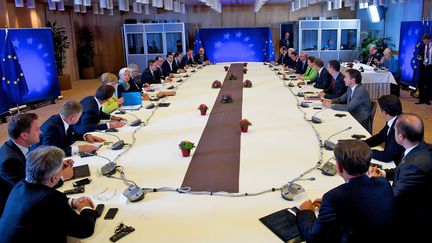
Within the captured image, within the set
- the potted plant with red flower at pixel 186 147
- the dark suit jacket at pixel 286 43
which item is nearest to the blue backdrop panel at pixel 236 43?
the dark suit jacket at pixel 286 43

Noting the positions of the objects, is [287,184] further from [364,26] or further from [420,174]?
[364,26]

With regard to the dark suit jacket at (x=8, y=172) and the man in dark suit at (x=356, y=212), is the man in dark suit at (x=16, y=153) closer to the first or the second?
the dark suit jacket at (x=8, y=172)

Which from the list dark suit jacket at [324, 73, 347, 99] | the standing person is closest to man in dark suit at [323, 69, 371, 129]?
dark suit jacket at [324, 73, 347, 99]

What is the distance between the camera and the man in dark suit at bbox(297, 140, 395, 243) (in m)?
1.71

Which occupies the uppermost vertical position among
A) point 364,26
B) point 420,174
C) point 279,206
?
point 364,26

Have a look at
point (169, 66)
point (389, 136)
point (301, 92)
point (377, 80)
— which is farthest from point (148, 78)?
point (389, 136)

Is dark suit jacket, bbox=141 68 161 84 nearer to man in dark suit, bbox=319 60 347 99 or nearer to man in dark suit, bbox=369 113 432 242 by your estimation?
man in dark suit, bbox=319 60 347 99

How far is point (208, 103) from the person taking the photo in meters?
5.17

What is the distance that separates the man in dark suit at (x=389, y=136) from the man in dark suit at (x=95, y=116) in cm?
246

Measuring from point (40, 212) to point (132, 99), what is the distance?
3.36 metres

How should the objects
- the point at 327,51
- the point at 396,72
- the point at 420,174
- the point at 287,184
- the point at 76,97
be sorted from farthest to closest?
the point at 327,51
the point at 76,97
the point at 396,72
the point at 287,184
the point at 420,174

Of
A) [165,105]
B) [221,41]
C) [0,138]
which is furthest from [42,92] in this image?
[221,41]

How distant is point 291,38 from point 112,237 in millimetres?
12747

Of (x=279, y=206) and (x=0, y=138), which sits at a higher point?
(x=279, y=206)
